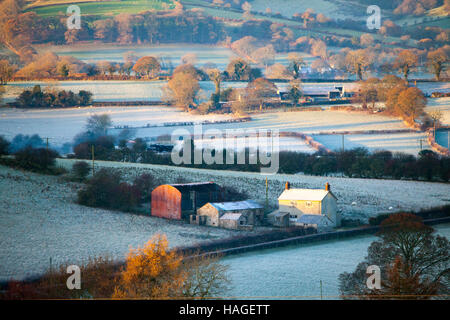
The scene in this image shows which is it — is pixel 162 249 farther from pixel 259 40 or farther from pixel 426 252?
pixel 259 40

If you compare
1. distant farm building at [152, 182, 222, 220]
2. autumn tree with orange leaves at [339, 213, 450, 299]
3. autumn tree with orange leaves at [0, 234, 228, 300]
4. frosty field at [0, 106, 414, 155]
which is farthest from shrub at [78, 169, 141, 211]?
frosty field at [0, 106, 414, 155]

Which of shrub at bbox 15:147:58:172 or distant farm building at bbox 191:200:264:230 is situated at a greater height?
shrub at bbox 15:147:58:172

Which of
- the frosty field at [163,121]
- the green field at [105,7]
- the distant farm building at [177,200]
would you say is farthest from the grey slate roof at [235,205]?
the green field at [105,7]

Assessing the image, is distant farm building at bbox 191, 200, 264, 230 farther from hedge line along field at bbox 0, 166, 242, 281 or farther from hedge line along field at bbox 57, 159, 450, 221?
hedge line along field at bbox 57, 159, 450, 221

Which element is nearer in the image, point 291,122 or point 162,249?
point 162,249
